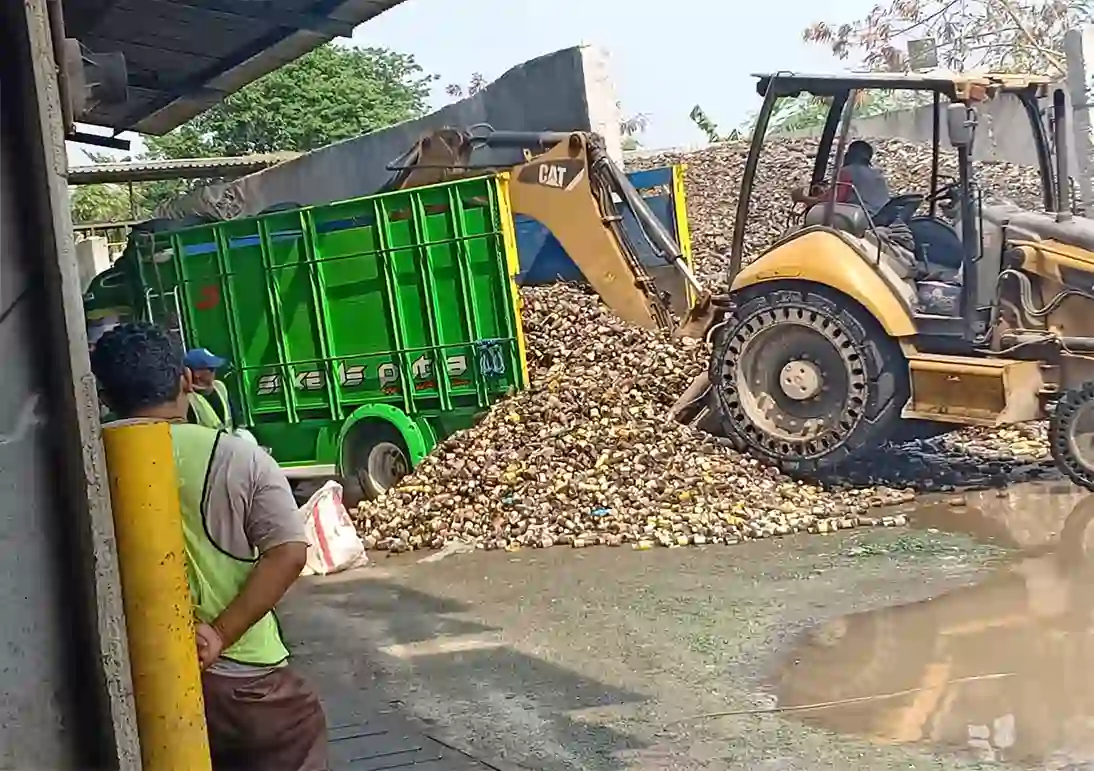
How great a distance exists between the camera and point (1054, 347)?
9.12m

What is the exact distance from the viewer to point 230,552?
10.1 feet

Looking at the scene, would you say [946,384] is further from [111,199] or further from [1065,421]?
[111,199]

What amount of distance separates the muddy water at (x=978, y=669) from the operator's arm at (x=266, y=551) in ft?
8.48

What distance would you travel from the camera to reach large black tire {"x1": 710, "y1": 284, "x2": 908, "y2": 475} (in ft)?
31.5

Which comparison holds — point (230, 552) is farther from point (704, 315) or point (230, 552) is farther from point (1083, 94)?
point (1083, 94)

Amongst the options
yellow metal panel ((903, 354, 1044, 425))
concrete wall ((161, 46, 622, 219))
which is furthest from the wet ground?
concrete wall ((161, 46, 622, 219))

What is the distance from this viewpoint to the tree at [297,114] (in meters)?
30.7

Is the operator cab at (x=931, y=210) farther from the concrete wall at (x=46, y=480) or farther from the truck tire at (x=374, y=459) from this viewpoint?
the concrete wall at (x=46, y=480)

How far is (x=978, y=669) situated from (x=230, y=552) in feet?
11.7

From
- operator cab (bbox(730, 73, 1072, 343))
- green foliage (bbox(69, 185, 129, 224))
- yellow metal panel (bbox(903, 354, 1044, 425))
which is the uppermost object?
green foliage (bbox(69, 185, 129, 224))

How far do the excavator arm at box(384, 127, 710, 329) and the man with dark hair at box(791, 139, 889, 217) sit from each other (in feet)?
4.90

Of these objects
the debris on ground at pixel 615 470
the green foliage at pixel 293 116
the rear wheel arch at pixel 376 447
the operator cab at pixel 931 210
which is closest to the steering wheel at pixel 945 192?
the operator cab at pixel 931 210

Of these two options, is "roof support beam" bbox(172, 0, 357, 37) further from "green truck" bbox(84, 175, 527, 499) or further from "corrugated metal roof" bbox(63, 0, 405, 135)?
"green truck" bbox(84, 175, 527, 499)

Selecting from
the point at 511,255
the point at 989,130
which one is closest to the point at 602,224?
the point at 511,255
